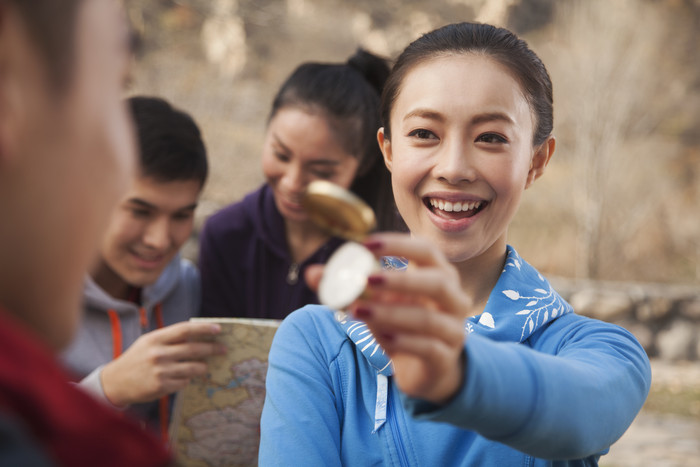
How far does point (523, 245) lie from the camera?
11.0 m

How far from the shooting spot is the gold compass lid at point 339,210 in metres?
0.89

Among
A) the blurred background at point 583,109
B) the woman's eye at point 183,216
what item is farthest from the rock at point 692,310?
the woman's eye at point 183,216

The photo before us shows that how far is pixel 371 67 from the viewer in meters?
3.42

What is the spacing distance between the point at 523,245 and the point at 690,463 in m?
6.15

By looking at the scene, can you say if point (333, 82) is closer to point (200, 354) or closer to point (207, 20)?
point (200, 354)

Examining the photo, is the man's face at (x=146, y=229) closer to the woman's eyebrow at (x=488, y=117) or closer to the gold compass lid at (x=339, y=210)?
the woman's eyebrow at (x=488, y=117)

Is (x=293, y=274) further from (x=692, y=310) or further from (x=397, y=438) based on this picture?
(x=692, y=310)

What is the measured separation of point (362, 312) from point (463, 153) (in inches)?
30.7

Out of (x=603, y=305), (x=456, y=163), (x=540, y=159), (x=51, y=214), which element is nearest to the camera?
(x=51, y=214)

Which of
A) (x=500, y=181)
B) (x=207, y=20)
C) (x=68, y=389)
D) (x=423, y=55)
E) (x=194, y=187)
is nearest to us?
(x=68, y=389)

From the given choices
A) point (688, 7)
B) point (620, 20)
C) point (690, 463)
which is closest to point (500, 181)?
point (690, 463)

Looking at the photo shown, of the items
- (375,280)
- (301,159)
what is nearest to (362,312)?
(375,280)

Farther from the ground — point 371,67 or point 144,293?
point 371,67

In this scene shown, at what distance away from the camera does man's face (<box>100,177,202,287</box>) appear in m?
2.65
